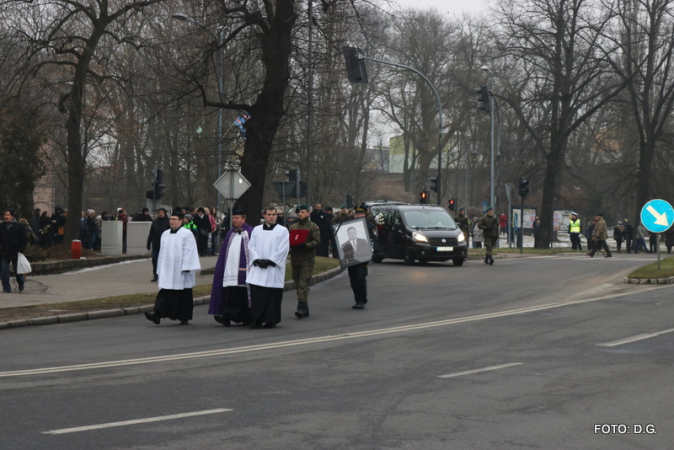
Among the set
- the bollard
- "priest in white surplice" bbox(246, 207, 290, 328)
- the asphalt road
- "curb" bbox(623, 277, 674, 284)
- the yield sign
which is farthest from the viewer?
the bollard

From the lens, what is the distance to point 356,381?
9227 millimetres

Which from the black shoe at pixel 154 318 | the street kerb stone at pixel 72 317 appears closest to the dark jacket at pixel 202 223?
the street kerb stone at pixel 72 317

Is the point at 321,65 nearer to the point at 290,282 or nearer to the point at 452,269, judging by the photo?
the point at 452,269

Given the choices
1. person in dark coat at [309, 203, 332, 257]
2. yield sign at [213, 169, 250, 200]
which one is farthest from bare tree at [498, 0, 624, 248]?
yield sign at [213, 169, 250, 200]

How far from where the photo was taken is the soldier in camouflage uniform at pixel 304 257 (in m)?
15.7

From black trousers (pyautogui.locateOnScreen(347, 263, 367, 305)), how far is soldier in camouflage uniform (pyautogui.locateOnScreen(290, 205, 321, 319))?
1476mm

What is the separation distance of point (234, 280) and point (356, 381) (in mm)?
5667

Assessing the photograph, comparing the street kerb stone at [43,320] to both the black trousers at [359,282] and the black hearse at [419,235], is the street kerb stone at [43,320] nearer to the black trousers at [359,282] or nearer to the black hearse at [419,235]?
the black trousers at [359,282]

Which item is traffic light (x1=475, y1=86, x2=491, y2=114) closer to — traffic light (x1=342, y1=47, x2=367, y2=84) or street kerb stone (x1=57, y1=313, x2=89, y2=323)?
traffic light (x1=342, y1=47, x2=367, y2=84)

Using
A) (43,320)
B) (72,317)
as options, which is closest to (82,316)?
(72,317)

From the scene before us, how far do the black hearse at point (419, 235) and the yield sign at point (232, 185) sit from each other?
7.46 metres

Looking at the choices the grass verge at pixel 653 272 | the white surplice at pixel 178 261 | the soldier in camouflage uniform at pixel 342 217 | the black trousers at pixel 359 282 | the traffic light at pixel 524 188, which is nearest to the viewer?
the white surplice at pixel 178 261

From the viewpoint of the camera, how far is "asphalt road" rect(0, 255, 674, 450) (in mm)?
6828

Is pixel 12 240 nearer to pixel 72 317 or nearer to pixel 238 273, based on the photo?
pixel 72 317
